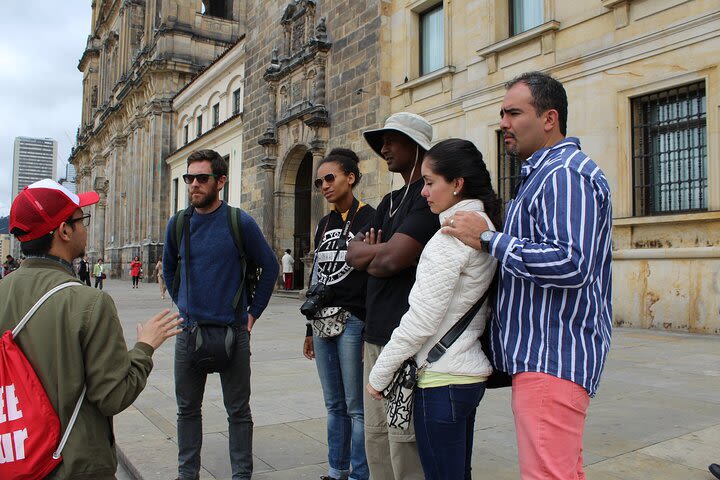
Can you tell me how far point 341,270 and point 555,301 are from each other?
1659 mm

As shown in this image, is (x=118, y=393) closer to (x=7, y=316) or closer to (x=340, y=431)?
(x=7, y=316)

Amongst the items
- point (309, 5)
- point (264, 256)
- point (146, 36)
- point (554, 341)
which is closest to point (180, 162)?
point (146, 36)

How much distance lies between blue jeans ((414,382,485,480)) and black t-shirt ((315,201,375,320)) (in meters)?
1.20

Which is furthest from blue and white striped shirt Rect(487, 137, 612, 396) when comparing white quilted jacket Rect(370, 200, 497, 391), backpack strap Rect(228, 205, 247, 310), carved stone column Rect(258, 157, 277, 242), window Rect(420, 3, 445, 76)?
carved stone column Rect(258, 157, 277, 242)

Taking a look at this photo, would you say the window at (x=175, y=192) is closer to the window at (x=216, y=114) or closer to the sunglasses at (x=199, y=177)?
the window at (x=216, y=114)

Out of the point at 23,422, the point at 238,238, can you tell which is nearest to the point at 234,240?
the point at 238,238

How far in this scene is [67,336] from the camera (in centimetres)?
194

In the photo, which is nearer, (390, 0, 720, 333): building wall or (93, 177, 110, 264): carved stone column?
(390, 0, 720, 333): building wall

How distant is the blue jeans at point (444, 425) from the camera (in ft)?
6.96

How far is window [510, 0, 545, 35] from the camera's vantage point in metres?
12.0

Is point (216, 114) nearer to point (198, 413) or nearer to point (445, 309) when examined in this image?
point (198, 413)

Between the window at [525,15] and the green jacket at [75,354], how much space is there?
11541 millimetres

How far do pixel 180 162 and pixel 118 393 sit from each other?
111 ft

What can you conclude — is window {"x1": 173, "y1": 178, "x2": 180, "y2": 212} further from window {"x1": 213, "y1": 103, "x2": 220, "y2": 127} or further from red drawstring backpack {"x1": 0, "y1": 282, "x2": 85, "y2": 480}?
red drawstring backpack {"x1": 0, "y1": 282, "x2": 85, "y2": 480}
